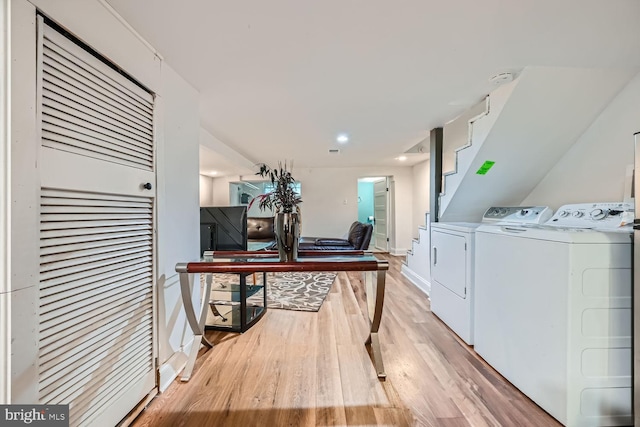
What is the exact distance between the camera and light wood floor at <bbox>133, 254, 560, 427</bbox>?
4.25 feet

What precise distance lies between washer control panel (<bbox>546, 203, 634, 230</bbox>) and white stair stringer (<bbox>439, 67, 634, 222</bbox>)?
0.64 m

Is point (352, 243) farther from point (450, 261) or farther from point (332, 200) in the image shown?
point (450, 261)

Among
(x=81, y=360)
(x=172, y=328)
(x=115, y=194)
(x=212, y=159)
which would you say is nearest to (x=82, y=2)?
(x=115, y=194)

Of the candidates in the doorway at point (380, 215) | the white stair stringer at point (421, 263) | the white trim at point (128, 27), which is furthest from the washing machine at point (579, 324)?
the doorway at point (380, 215)

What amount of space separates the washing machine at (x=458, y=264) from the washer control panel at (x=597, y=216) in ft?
0.54

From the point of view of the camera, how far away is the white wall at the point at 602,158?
1789mm

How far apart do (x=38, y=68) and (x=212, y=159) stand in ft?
10.3

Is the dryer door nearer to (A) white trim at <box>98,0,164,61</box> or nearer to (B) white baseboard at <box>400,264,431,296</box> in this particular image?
(B) white baseboard at <box>400,264,431,296</box>

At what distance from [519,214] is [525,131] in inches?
27.6

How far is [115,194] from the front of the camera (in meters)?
1.19

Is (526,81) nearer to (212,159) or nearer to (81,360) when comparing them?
(81,360)

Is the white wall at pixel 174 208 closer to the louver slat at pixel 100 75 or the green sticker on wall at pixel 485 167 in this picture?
the louver slat at pixel 100 75
